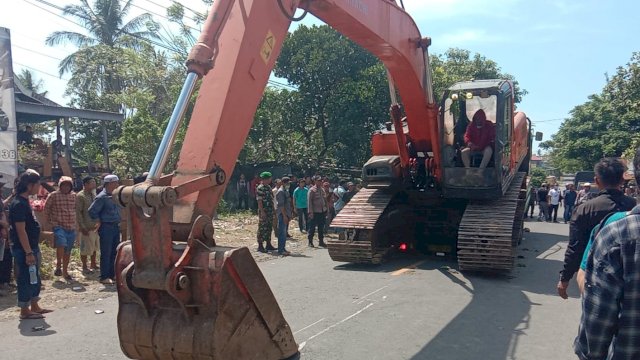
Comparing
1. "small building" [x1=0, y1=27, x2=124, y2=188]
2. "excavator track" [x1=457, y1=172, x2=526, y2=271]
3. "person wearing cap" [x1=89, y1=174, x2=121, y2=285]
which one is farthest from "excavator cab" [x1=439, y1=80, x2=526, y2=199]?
"small building" [x1=0, y1=27, x2=124, y2=188]

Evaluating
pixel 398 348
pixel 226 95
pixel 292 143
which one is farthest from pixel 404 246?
pixel 292 143

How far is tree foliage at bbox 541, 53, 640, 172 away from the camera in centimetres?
3384

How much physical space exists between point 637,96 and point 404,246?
29.7 m

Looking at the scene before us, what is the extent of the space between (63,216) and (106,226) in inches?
27.7

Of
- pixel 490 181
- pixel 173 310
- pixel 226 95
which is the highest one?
pixel 226 95

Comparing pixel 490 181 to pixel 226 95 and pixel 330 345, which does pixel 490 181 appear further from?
pixel 226 95

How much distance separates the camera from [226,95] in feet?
14.5

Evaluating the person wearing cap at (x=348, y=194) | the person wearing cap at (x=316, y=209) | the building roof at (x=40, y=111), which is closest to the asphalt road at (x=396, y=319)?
the person wearing cap at (x=316, y=209)

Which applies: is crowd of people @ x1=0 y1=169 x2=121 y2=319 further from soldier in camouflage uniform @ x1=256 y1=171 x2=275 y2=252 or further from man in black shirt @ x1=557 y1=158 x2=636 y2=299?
man in black shirt @ x1=557 y1=158 x2=636 y2=299

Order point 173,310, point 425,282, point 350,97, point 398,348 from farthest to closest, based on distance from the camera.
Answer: point 350,97 < point 425,282 < point 398,348 < point 173,310

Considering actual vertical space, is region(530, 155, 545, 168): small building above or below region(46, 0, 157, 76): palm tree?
below

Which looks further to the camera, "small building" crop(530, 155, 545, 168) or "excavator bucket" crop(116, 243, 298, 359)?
"small building" crop(530, 155, 545, 168)

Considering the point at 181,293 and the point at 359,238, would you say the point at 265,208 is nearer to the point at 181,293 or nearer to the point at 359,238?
the point at 359,238

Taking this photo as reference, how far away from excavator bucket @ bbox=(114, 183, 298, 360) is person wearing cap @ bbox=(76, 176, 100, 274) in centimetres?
557
